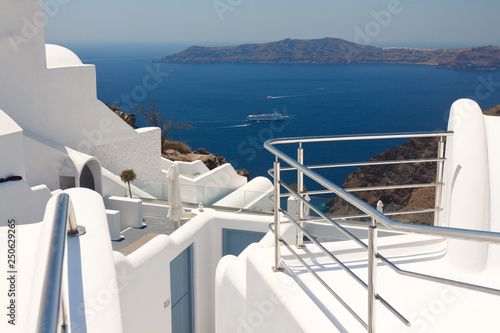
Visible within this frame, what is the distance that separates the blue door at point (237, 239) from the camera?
360 inches

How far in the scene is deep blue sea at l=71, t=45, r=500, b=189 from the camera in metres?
73.2

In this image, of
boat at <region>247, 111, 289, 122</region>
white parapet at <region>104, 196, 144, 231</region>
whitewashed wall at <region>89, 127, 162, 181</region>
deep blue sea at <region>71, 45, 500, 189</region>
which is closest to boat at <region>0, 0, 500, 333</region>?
white parapet at <region>104, 196, 144, 231</region>

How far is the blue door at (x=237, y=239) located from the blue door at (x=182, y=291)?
2.74 feet

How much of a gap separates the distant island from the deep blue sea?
633 centimetres

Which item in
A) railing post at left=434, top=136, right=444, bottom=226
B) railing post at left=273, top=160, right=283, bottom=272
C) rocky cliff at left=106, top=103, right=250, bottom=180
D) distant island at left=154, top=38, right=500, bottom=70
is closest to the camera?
railing post at left=273, top=160, right=283, bottom=272

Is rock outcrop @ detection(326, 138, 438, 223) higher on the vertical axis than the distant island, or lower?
lower

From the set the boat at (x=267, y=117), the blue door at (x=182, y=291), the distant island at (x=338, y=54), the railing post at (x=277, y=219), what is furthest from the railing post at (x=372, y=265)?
the boat at (x=267, y=117)

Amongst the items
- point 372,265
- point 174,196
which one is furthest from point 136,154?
point 372,265

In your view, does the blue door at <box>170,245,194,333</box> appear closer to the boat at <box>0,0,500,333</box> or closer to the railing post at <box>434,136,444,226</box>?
the boat at <box>0,0,500,333</box>

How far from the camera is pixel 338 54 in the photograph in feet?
283

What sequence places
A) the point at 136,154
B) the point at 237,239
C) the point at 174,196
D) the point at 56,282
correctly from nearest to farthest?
the point at 56,282
the point at 237,239
the point at 174,196
the point at 136,154

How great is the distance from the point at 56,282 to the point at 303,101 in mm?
93203

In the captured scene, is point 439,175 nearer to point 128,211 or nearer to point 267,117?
point 128,211

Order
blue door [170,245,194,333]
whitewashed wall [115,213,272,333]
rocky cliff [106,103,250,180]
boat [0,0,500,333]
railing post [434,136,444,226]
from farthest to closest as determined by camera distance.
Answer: rocky cliff [106,103,250,180] → blue door [170,245,194,333] → whitewashed wall [115,213,272,333] → railing post [434,136,444,226] → boat [0,0,500,333]
